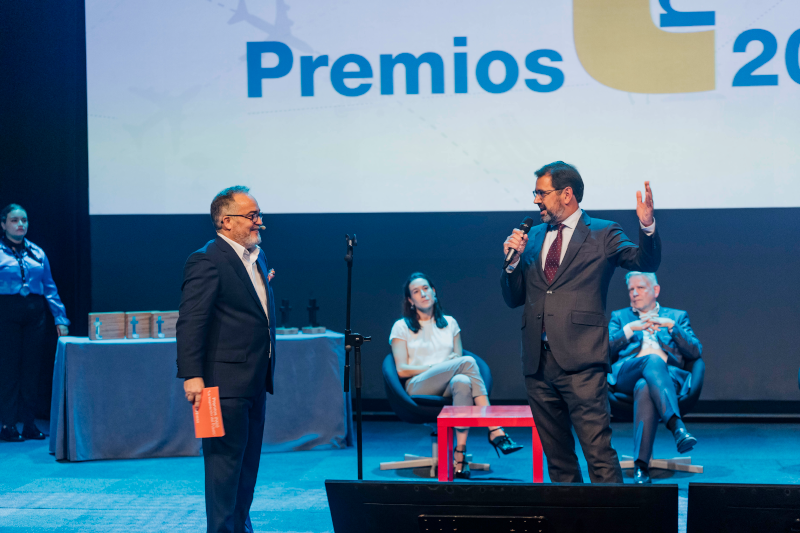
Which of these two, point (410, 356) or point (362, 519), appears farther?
point (410, 356)

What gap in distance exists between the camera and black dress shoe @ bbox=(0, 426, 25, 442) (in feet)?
17.0

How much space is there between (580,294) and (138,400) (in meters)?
3.07

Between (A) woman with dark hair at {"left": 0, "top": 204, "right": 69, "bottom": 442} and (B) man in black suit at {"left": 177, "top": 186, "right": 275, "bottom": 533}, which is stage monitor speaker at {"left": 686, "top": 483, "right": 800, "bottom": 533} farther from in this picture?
(A) woman with dark hair at {"left": 0, "top": 204, "right": 69, "bottom": 442}

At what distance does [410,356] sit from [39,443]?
8.89 feet

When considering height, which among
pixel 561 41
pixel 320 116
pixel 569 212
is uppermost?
pixel 561 41

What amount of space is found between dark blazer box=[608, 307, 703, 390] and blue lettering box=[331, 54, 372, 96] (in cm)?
254

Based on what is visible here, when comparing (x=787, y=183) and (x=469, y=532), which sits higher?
(x=787, y=183)

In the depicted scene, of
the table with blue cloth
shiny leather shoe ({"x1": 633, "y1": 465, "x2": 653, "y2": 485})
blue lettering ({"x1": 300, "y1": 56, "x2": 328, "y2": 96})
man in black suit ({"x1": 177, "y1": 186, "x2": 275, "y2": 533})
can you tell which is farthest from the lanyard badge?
shiny leather shoe ({"x1": 633, "y1": 465, "x2": 653, "y2": 485})

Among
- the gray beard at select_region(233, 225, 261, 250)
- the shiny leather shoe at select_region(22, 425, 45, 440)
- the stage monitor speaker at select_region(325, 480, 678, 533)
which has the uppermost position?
the gray beard at select_region(233, 225, 261, 250)

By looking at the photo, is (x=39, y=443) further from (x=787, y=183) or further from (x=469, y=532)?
(x=787, y=183)

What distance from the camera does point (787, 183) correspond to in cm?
521

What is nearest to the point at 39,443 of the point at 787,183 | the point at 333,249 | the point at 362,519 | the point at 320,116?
the point at 333,249

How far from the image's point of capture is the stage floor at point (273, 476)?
3.40m

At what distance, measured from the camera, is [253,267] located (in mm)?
2789
